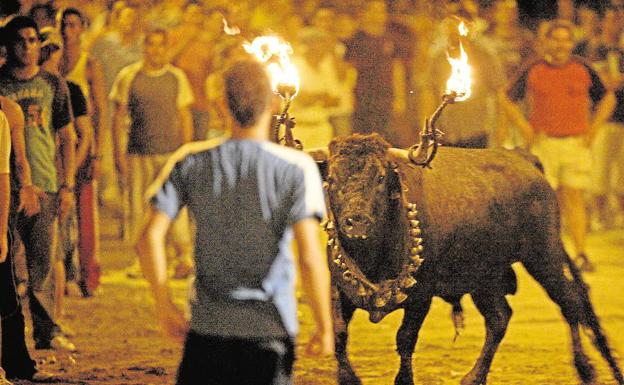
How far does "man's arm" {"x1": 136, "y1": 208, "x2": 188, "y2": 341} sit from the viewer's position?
16.5 feet

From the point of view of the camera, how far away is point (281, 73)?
7.71 meters

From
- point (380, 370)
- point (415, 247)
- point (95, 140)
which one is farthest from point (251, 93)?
point (95, 140)

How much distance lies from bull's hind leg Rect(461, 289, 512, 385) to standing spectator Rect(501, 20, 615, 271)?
4.39 metres

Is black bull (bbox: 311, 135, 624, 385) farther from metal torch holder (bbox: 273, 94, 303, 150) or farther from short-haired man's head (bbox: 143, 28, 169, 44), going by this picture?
short-haired man's head (bbox: 143, 28, 169, 44)

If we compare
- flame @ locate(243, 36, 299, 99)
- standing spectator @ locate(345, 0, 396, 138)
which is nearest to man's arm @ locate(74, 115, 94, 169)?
flame @ locate(243, 36, 299, 99)

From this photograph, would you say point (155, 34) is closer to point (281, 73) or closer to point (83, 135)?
point (83, 135)

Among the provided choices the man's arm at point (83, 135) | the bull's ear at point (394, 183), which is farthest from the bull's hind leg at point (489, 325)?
the man's arm at point (83, 135)

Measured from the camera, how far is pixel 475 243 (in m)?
7.84

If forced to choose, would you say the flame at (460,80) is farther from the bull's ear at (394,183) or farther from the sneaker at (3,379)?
the sneaker at (3,379)

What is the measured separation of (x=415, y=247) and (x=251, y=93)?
2.53 metres

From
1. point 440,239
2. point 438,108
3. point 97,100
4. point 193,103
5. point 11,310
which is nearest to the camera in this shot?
point 438,108

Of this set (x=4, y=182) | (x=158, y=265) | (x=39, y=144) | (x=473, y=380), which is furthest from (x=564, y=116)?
(x=158, y=265)

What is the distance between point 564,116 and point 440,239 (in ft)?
18.9

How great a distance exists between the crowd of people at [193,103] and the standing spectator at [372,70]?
2cm
